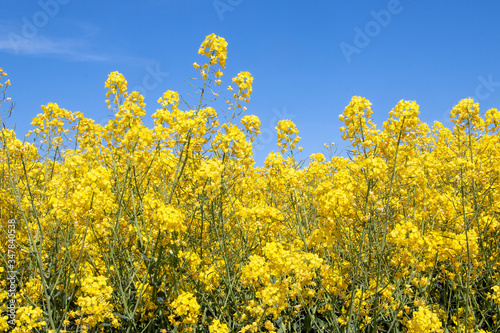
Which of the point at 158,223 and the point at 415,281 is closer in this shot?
the point at 158,223

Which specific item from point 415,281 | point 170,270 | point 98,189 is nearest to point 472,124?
point 415,281

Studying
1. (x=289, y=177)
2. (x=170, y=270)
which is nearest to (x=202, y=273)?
(x=170, y=270)

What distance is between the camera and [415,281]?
3219mm

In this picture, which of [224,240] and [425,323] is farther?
[224,240]

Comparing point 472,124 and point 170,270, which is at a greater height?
point 472,124

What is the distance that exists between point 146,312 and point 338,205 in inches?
86.0

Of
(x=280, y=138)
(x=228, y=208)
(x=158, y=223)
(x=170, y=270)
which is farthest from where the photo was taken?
(x=280, y=138)

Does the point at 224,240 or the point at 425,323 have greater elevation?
the point at 224,240

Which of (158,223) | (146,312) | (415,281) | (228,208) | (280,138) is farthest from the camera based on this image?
(280,138)

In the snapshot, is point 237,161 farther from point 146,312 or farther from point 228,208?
point 146,312

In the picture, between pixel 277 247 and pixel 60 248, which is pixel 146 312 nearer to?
pixel 60 248

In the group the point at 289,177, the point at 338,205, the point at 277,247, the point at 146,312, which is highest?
the point at 289,177

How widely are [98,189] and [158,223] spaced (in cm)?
60

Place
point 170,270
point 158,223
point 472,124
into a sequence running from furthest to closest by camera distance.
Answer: point 472,124 < point 170,270 < point 158,223
